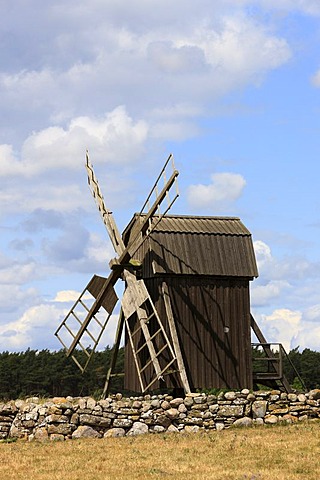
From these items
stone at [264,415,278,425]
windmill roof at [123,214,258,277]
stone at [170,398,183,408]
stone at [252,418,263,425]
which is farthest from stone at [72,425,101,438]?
windmill roof at [123,214,258,277]

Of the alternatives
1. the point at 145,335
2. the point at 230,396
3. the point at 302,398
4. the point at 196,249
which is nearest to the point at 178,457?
the point at 230,396

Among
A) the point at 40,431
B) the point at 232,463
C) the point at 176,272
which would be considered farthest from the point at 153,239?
the point at 232,463

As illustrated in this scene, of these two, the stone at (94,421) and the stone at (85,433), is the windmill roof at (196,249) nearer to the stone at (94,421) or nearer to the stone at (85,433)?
the stone at (94,421)

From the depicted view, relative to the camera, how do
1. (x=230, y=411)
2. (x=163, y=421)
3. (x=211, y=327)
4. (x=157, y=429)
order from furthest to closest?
(x=211, y=327) < (x=230, y=411) < (x=163, y=421) < (x=157, y=429)

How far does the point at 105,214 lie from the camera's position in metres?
31.7

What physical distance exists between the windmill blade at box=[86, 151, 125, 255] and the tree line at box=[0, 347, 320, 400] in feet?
54.6

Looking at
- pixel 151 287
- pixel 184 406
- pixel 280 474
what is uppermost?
pixel 151 287

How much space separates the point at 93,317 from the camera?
30.7 meters

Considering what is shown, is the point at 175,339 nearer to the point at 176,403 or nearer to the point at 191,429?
the point at 176,403

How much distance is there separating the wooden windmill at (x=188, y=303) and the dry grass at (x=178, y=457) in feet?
12.7

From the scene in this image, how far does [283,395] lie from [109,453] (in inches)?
266

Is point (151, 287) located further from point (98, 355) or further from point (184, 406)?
point (98, 355)

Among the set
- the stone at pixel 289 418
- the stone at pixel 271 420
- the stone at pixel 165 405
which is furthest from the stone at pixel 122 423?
the stone at pixel 289 418

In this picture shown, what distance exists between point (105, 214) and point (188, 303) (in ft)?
18.7
